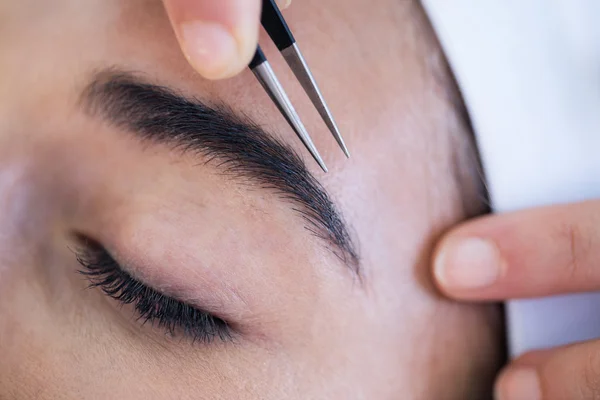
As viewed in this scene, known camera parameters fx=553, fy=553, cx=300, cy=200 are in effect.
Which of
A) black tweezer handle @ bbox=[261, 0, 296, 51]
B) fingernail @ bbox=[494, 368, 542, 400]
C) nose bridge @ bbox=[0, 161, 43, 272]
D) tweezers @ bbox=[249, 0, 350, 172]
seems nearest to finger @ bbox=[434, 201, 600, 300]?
fingernail @ bbox=[494, 368, 542, 400]

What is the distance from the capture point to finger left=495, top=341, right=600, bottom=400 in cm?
71

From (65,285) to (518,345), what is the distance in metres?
0.61

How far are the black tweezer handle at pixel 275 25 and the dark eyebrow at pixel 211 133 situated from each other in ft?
0.34

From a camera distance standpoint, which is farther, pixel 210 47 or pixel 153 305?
pixel 153 305

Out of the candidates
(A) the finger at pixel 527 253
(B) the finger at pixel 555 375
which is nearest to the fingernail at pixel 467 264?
(A) the finger at pixel 527 253

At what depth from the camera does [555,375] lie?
2.40 feet

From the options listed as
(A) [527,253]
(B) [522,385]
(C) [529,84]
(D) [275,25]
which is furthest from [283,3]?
(B) [522,385]

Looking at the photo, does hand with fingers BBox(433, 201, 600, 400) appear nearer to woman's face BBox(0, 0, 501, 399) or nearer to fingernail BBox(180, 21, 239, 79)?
woman's face BBox(0, 0, 501, 399)

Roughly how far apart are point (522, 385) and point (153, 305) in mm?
503

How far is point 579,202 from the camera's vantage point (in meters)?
0.75

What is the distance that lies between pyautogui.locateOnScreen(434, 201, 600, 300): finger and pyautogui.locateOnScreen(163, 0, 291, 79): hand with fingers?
38 centimetres

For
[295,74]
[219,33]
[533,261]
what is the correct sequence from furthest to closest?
1. [533,261]
2. [295,74]
3. [219,33]

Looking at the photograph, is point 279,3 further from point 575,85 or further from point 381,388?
point 381,388

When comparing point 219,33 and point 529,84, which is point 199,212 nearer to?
point 219,33
